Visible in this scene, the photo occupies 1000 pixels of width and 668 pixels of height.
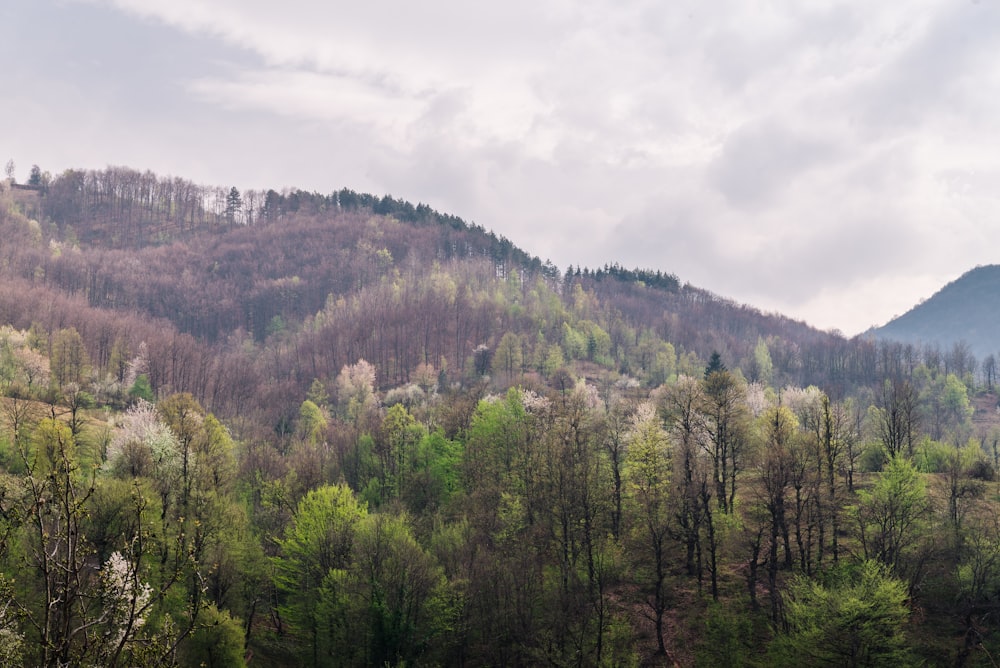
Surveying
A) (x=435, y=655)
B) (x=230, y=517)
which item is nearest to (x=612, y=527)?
(x=435, y=655)

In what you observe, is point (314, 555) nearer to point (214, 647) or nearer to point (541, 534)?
point (214, 647)

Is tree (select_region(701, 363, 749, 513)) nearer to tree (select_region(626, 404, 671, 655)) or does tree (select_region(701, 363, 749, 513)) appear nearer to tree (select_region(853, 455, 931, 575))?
tree (select_region(626, 404, 671, 655))

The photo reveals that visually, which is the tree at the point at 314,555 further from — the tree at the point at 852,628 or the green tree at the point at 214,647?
the tree at the point at 852,628

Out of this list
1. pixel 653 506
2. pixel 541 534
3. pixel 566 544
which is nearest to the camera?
pixel 653 506

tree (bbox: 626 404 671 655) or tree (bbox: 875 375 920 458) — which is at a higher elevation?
tree (bbox: 875 375 920 458)

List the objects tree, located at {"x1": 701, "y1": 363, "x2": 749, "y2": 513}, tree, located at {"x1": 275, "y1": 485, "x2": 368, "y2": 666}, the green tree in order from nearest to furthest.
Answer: the green tree, tree, located at {"x1": 275, "y1": 485, "x2": 368, "y2": 666}, tree, located at {"x1": 701, "y1": 363, "x2": 749, "y2": 513}

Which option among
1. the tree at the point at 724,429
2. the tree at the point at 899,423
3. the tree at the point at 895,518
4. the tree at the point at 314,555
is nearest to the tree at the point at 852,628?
the tree at the point at 895,518

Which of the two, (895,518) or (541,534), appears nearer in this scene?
(895,518)

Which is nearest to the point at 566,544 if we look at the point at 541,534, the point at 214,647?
the point at 541,534

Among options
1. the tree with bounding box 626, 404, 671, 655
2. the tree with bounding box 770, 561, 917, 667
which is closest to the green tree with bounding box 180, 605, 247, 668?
the tree with bounding box 626, 404, 671, 655

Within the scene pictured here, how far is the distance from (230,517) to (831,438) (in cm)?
4693

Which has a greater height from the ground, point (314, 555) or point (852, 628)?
point (852, 628)

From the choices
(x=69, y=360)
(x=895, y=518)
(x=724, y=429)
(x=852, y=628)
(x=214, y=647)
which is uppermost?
(x=69, y=360)

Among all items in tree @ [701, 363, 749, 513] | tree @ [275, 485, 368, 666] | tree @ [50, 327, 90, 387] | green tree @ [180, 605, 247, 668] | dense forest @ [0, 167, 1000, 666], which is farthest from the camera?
tree @ [50, 327, 90, 387]
